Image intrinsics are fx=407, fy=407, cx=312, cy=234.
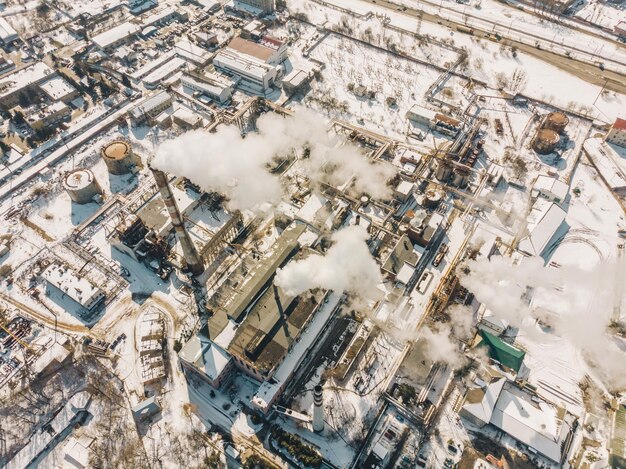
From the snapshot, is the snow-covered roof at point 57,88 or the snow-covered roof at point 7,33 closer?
the snow-covered roof at point 57,88

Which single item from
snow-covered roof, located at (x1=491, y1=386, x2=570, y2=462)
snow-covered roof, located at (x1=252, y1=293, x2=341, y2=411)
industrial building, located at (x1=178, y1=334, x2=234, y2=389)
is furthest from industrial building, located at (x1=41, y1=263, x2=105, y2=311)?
snow-covered roof, located at (x1=491, y1=386, x2=570, y2=462)

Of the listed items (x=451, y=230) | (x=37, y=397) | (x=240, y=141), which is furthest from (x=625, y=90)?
(x=37, y=397)

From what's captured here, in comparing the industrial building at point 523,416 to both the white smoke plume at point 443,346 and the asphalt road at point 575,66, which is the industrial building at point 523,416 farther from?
the asphalt road at point 575,66

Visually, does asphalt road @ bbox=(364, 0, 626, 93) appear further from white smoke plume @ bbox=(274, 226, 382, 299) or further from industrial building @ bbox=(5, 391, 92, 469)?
industrial building @ bbox=(5, 391, 92, 469)

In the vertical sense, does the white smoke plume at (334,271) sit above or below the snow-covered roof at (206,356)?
above

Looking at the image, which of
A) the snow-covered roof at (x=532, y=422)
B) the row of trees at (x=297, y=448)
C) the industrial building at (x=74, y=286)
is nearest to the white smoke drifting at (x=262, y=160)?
the industrial building at (x=74, y=286)

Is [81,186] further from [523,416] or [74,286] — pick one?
[523,416]

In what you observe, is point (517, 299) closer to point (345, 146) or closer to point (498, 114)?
point (345, 146)
